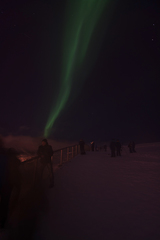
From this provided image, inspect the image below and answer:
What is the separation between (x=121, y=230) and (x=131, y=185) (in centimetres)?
239

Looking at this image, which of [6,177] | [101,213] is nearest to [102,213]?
[101,213]

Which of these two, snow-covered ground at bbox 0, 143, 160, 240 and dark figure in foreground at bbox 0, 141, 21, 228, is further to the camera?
dark figure in foreground at bbox 0, 141, 21, 228

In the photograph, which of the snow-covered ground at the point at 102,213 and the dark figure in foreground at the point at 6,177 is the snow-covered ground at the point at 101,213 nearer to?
the snow-covered ground at the point at 102,213

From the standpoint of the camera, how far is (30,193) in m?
3.73

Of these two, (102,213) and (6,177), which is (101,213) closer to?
(102,213)

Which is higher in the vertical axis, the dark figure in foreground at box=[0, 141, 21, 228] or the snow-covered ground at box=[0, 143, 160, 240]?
the dark figure in foreground at box=[0, 141, 21, 228]

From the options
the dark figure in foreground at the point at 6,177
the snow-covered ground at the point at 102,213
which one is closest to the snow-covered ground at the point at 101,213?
the snow-covered ground at the point at 102,213

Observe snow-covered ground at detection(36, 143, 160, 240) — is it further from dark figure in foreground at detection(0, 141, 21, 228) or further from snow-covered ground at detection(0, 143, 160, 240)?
dark figure in foreground at detection(0, 141, 21, 228)

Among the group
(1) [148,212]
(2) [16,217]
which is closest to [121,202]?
(1) [148,212]

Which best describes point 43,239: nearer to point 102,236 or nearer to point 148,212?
point 102,236

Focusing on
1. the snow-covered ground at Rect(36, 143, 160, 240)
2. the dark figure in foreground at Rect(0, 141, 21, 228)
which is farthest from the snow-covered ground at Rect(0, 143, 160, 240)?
the dark figure in foreground at Rect(0, 141, 21, 228)

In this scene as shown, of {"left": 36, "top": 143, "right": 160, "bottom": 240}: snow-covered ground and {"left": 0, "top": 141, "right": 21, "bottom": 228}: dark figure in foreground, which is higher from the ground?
{"left": 0, "top": 141, "right": 21, "bottom": 228}: dark figure in foreground

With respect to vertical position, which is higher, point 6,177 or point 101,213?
point 6,177

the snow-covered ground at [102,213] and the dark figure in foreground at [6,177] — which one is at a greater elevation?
the dark figure in foreground at [6,177]
